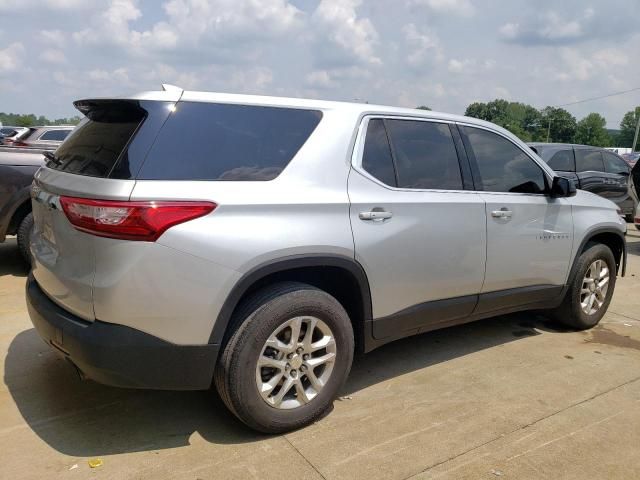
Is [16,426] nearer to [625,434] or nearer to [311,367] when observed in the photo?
[311,367]

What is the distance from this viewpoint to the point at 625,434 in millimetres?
3045

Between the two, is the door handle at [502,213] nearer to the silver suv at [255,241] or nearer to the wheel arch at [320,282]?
the silver suv at [255,241]

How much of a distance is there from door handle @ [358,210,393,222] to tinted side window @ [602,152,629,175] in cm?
905

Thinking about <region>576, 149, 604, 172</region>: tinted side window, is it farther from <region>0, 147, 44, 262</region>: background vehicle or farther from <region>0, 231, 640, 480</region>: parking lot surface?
<region>0, 147, 44, 262</region>: background vehicle

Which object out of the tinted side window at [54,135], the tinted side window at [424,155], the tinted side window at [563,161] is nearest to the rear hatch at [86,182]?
the tinted side window at [424,155]

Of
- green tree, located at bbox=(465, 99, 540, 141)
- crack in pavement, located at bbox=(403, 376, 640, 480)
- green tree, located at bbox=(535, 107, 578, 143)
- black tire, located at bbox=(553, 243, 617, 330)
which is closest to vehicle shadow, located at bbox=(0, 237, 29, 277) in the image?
crack in pavement, located at bbox=(403, 376, 640, 480)

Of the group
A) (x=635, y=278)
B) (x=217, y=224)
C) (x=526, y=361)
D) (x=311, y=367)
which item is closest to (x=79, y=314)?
(x=217, y=224)

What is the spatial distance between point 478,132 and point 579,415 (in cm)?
200

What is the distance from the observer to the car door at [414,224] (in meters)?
3.13

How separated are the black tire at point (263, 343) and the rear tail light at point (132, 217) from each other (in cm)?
59

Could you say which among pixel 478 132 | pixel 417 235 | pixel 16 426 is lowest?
pixel 16 426

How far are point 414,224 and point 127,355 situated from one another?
70.4 inches

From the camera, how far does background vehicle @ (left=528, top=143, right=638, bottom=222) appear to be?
9469mm

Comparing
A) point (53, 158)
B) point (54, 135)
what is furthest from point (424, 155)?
point (54, 135)
